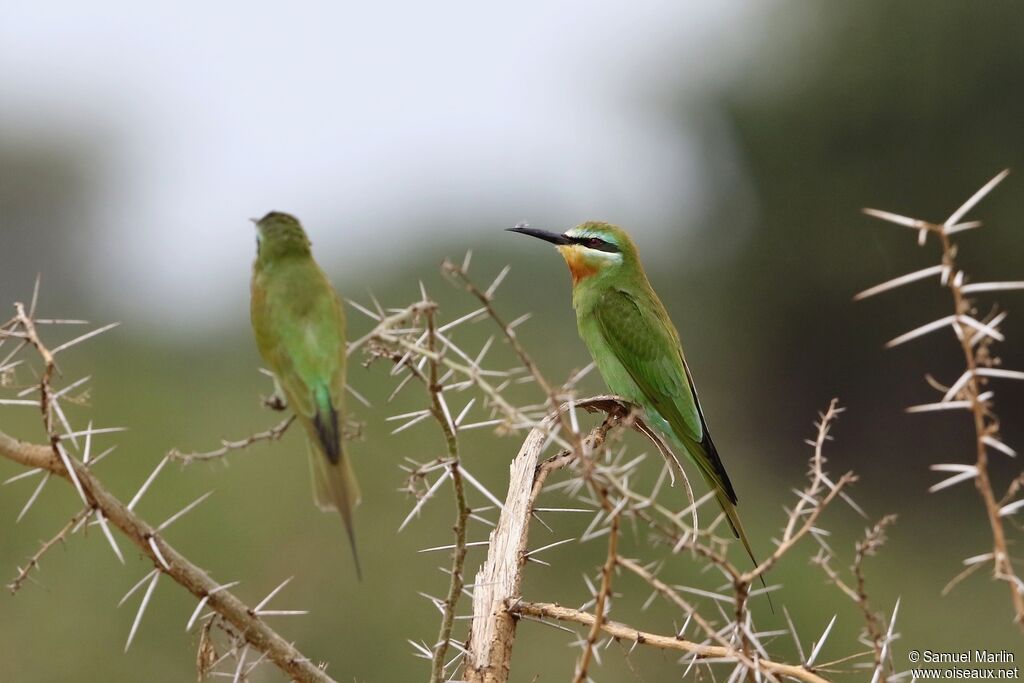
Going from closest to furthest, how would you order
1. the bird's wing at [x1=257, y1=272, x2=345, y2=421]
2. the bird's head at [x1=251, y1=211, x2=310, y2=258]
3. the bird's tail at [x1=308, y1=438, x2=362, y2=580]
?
1. the bird's tail at [x1=308, y1=438, x2=362, y2=580]
2. the bird's wing at [x1=257, y1=272, x2=345, y2=421]
3. the bird's head at [x1=251, y1=211, x2=310, y2=258]

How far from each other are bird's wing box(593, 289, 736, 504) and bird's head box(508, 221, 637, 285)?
0.11 metres

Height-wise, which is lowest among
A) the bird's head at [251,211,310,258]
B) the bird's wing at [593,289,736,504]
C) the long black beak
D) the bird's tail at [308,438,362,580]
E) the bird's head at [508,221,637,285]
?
the bird's wing at [593,289,736,504]

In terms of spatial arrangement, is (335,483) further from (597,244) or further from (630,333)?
(597,244)

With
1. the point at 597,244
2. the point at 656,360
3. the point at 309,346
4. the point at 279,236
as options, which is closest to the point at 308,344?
the point at 309,346

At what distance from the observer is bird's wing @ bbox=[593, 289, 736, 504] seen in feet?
14.2

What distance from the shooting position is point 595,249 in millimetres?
4645

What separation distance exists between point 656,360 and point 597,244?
0.46 metres

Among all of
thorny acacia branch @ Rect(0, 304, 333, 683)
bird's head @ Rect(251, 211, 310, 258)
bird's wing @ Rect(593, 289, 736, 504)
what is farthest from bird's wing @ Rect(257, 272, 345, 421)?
bird's wing @ Rect(593, 289, 736, 504)

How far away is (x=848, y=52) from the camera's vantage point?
19.0 metres

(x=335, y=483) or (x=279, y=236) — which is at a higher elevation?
(x=279, y=236)

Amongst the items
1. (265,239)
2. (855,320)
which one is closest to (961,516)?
(855,320)

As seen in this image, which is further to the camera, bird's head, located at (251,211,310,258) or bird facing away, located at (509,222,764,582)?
bird facing away, located at (509,222,764,582)

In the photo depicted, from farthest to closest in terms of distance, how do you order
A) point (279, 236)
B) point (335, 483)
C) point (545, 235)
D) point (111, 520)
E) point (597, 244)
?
point (597, 244) < point (545, 235) < point (279, 236) < point (111, 520) < point (335, 483)

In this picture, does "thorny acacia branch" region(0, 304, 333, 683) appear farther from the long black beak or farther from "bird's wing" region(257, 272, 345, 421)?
the long black beak
